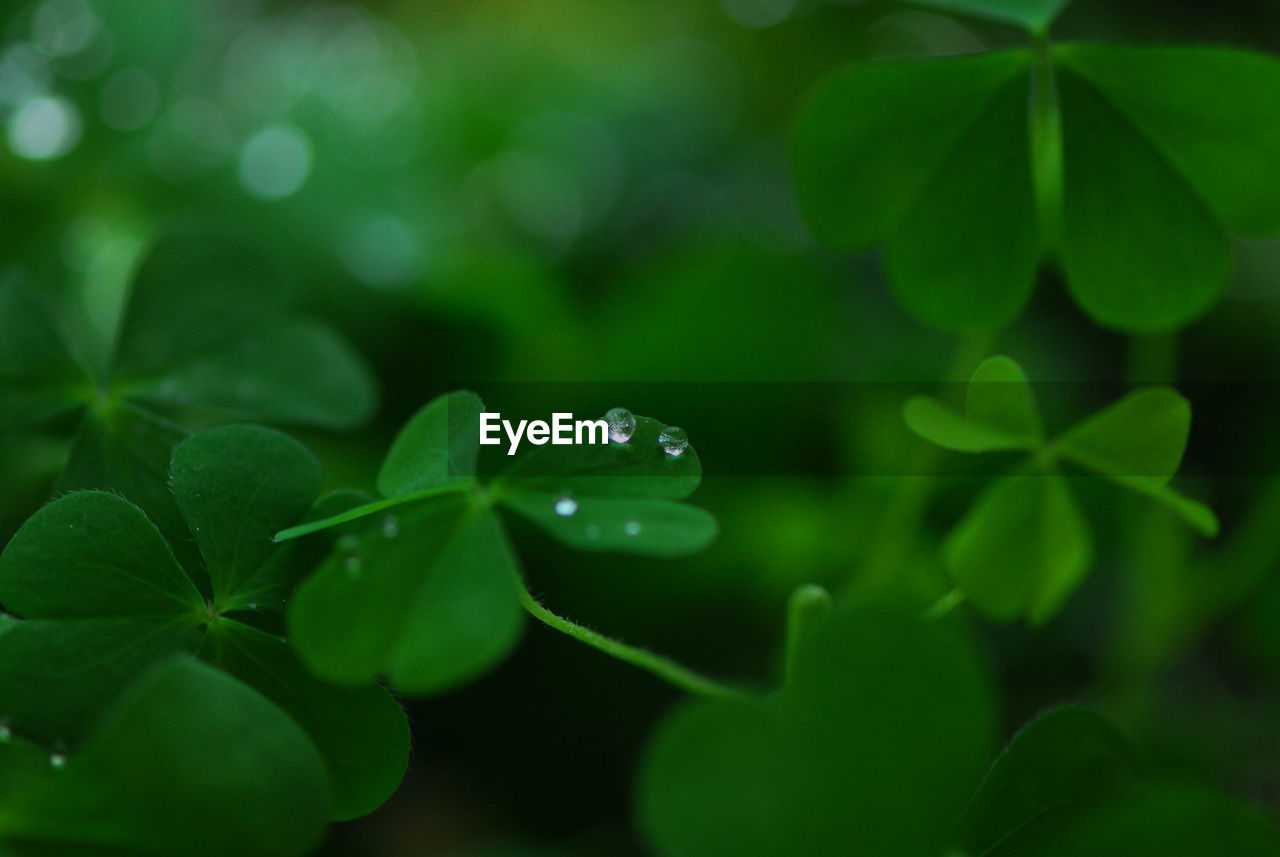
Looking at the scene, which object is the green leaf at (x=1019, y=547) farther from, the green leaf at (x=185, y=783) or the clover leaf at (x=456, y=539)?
the green leaf at (x=185, y=783)

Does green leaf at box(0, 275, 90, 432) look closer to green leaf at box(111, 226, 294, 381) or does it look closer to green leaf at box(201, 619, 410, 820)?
green leaf at box(111, 226, 294, 381)

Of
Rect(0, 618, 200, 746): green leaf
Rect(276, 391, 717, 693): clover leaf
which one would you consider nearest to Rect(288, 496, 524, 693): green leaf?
Rect(276, 391, 717, 693): clover leaf

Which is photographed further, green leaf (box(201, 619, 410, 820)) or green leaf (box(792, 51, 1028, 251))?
green leaf (box(792, 51, 1028, 251))

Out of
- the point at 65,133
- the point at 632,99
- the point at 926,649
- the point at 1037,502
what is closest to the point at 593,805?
the point at 1037,502

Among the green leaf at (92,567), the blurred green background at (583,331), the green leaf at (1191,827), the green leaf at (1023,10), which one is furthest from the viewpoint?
the blurred green background at (583,331)

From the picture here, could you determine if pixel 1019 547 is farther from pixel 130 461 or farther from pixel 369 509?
pixel 130 461

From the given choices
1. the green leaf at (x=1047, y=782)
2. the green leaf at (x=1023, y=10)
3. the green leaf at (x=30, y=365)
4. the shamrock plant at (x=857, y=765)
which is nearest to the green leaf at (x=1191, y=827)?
the shamrock plant at (x=857, y=765)
